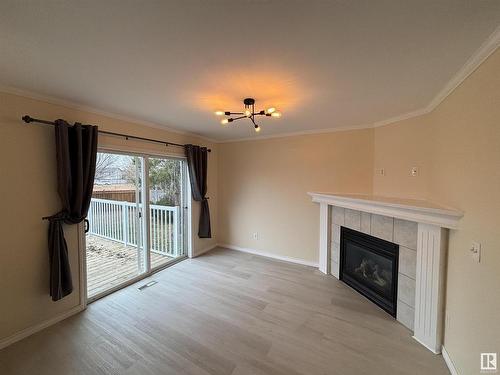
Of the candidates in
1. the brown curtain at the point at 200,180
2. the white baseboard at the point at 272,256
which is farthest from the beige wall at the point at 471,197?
the brown curtain at the point at 200,180

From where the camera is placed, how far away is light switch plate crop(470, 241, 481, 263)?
1406mm

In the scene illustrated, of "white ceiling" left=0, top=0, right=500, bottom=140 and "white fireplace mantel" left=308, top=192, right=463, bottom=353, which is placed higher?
"white ceiling" left=0, top=0, right=500, bottom=140

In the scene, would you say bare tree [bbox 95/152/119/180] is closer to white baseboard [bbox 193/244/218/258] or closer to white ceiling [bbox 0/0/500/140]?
white ceiling [bbox 0/0/500/140]

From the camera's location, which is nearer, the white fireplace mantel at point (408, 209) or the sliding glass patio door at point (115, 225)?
the white fireplace mantel at point (408, 209)

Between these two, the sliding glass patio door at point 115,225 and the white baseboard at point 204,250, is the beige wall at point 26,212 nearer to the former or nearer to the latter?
the sliding glass patio door at point 115,225

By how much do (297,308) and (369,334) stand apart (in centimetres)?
76

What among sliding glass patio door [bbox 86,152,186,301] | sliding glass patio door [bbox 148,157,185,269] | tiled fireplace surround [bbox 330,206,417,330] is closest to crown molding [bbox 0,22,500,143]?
sliding glass patio door [bbox 86,152,186,301]

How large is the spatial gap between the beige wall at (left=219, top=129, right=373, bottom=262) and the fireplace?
0.60 metres

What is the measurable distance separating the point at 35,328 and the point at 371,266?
3935 millimetres

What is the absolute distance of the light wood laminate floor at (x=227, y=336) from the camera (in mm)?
1771

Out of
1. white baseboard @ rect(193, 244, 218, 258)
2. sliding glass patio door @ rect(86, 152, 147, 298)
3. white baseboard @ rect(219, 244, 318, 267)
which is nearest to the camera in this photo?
sliding glass patio door @ rect(86, 152, 147, 298)

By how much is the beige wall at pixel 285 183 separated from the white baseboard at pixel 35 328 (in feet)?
9.12

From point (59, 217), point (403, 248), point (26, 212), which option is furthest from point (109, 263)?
point (403, 248)

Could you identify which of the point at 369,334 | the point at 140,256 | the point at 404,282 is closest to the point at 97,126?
the point at 140,256
